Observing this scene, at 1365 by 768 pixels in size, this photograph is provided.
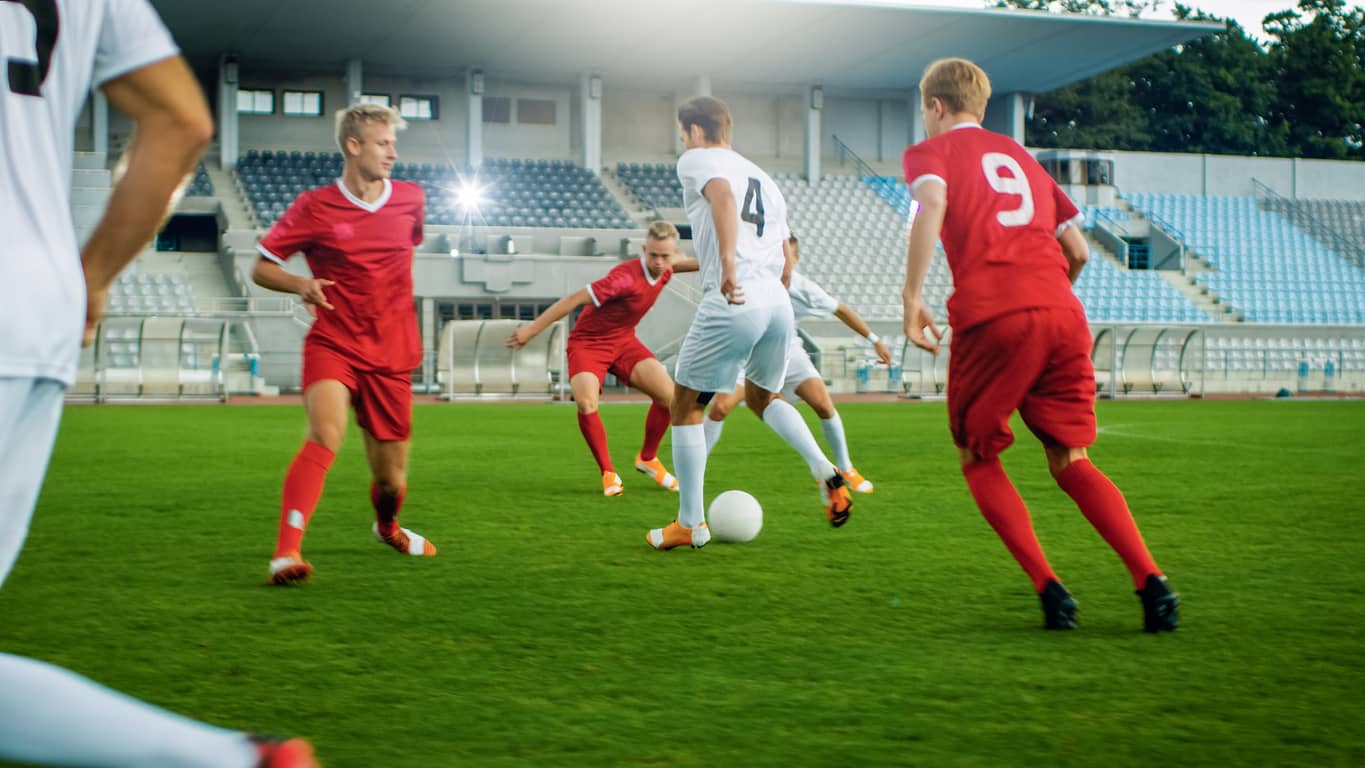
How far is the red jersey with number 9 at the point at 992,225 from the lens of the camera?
4.69m

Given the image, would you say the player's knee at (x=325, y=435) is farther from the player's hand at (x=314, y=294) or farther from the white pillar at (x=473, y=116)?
the white pillar at (x=473, y=116)

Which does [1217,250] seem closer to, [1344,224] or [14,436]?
[1344,224]

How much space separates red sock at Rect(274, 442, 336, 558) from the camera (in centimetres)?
580

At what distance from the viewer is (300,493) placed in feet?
19.1

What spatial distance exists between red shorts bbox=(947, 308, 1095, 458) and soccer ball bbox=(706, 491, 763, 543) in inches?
94.5

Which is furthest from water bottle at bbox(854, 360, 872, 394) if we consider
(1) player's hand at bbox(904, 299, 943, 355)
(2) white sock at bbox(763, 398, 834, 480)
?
(1) player's hand at bbox(904, 299, 943, 355)

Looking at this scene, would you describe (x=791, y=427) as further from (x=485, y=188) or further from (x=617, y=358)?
(x=485, y=188)

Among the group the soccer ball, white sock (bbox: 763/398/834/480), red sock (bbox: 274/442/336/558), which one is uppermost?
white sock (bbox: 763/398/834/480)

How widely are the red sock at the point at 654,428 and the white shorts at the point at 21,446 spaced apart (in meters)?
7.86

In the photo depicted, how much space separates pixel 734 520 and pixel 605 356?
325 centimetres

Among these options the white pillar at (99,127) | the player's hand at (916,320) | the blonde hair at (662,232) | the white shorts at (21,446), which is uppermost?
the white pillar at (99,127)

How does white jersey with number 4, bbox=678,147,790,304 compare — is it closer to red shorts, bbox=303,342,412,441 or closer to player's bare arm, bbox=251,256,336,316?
red shorts, bbox=303,342,412,441

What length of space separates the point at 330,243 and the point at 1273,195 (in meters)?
46.3

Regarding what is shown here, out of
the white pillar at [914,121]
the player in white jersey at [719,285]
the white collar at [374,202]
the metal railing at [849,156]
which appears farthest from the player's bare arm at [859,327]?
the metal railing at [849,156]
